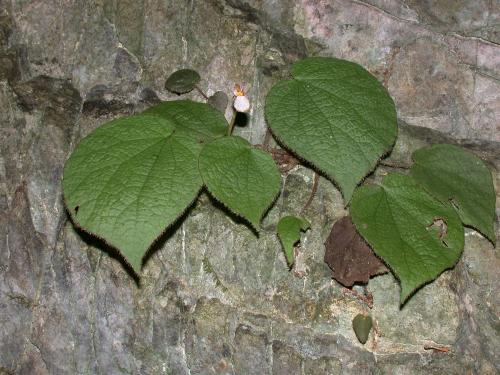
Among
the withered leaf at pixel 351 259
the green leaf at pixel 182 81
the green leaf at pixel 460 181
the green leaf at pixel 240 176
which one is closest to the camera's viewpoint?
the green leaf at pixel 240 176

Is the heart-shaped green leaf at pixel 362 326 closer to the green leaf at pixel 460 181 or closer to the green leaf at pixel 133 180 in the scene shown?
the green leaf at pixel 460 181

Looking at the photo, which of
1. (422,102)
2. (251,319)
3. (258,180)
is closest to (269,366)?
(251,319)

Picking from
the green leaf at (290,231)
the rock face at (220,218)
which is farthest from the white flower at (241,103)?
the green leaf at (290,231)

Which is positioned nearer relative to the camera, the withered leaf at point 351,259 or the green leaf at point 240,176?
the green leaf at point 240,176

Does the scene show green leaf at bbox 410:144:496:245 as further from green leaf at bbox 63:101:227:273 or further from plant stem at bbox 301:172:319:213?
green leaf at bbox 63:101:227:273

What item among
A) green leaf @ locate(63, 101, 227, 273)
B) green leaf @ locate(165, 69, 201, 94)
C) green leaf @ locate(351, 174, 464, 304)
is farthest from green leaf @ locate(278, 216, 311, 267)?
green leaf @ locate(165, 69, 201, 94)

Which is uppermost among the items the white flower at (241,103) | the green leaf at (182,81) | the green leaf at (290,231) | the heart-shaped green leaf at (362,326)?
the white flower at (241,103)

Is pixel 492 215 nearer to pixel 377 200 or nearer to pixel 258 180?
pixel 377 200
